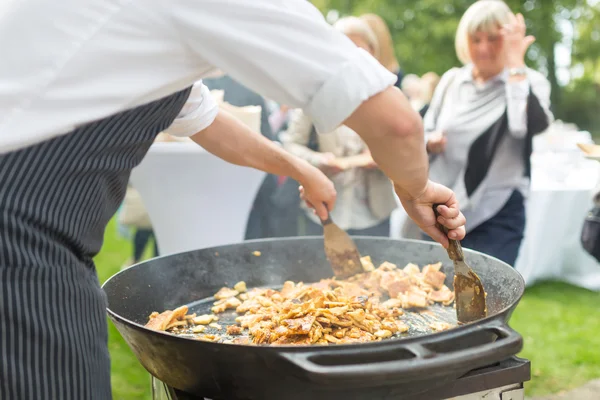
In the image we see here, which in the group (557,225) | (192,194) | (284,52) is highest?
(284,52)

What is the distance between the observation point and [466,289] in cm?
155

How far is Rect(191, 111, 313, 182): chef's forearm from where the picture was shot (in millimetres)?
1655

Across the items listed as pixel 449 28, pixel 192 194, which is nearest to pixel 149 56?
pixel 192 194

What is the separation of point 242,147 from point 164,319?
54 centimetres

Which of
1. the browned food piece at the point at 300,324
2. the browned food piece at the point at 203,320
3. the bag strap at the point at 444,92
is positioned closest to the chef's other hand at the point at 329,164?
the bag strap at the point at 444,92

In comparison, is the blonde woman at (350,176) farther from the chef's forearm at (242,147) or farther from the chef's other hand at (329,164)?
the chef's forearm at (242,147)

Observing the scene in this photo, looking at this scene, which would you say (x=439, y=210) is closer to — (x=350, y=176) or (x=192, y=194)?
(x=192, y=194)

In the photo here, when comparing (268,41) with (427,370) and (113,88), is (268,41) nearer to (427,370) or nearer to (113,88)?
Answer: (113,88)

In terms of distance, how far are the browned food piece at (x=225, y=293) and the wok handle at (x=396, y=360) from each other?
0.90 metres

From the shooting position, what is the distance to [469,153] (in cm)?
337

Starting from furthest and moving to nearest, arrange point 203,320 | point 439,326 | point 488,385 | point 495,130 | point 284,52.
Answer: point 495,130, point 203,320, point 439,326, point 488,385, point 284,52

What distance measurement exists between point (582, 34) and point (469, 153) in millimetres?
13599

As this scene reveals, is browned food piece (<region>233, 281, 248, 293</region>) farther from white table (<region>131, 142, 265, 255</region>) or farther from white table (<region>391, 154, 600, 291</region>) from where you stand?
white table (<region>391, 154, 600, 291</region>)

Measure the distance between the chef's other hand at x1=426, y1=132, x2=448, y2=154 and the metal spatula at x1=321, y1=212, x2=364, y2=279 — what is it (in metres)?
1.58
